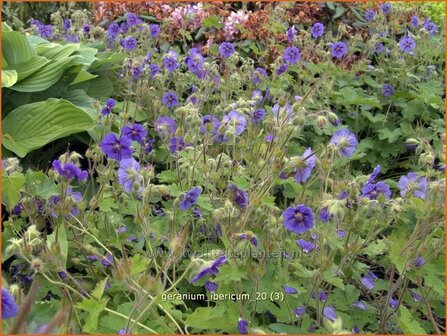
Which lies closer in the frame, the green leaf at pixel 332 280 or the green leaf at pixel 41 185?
the green leaf at pixel 332 280

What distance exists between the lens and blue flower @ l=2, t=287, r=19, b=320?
42.9 inches

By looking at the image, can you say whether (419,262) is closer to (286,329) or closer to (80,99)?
(286,329)

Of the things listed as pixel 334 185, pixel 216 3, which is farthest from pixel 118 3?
pixel 334 185

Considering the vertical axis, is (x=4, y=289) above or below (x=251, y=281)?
above

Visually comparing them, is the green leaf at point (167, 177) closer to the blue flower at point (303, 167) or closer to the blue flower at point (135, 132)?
the blue flower at point (135, 132)

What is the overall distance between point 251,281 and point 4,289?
0.73 meters

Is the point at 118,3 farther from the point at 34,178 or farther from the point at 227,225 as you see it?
the point at 227,225

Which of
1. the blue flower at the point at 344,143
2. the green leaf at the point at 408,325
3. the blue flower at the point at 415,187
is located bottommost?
the green leaf at the point at 408,325

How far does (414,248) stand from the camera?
5.09 feet

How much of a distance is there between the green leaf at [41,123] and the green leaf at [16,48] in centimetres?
36

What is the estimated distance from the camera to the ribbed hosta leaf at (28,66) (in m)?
2.83

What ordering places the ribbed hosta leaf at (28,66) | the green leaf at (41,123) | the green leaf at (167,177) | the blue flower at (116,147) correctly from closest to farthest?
the blue flower at (116,147) < the green leaf at (167,177) < the green leaf at (41,123) < the ribbed hosta leaf at (28,66)

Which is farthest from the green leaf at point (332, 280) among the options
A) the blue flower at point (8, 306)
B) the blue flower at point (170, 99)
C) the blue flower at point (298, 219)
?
the blue flower at point (170, 99)

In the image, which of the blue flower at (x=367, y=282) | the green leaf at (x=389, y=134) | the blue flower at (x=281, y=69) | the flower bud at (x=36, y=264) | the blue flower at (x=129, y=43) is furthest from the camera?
the blue flower at (x=129, y=43)
